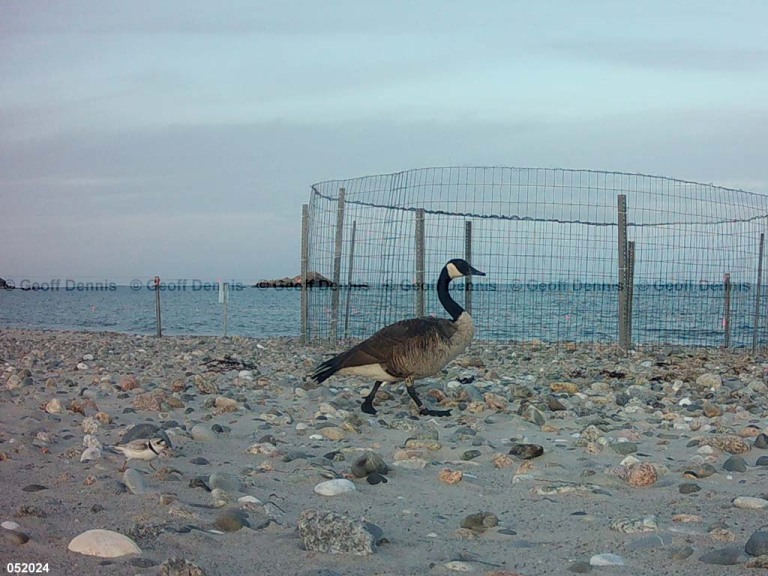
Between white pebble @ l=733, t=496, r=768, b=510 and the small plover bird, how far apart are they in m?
3.29

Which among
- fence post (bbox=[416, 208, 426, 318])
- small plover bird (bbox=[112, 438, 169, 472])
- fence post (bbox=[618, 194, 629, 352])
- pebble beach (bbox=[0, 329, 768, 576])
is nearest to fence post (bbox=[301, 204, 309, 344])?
fence post (bbox=[416, 208, 426, 318])

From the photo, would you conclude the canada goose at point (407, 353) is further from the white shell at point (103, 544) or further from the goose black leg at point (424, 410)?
the white shell at point (103, 544)

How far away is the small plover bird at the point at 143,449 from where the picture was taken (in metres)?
4.99

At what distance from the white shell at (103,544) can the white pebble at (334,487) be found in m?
1.30

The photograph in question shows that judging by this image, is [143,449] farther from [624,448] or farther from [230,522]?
[624,448]

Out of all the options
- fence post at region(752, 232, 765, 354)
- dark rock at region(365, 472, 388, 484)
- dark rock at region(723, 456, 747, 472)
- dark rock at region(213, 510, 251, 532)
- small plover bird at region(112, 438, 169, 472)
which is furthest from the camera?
fence post at region(752, 232, 765, 354)

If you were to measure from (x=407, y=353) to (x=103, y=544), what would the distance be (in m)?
3.82

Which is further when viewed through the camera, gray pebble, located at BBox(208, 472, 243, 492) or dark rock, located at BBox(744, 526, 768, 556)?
gray pebble, located at BBox(208, 472, 243, 492)

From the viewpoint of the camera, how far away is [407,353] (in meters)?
6.73

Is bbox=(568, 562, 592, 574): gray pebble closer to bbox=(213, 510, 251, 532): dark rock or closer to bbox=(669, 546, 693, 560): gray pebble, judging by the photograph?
bbox=(669, 546, 693, 560): gray pebble

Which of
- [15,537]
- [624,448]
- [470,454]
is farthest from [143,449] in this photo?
[624,448]

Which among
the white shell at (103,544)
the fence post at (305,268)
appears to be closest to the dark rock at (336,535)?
the white shell at (103,544)

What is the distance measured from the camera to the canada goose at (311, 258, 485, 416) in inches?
266

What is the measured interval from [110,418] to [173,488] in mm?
2256
